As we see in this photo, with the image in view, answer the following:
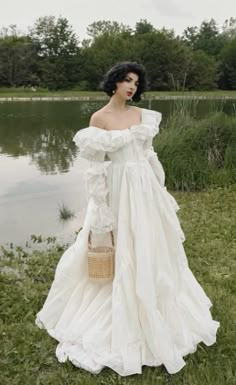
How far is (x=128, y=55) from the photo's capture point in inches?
2286

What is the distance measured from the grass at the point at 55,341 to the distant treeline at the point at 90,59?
142 ft

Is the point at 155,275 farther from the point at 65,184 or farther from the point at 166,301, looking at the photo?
the point at 65,184

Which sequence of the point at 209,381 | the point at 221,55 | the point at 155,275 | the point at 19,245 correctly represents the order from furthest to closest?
the point at 221,55 → the point at 19,245 → the point at 155,275 → the point at 209,381

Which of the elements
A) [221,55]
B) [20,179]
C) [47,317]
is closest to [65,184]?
[20,179]

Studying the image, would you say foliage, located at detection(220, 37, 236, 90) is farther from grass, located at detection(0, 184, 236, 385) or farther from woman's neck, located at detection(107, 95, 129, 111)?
woman's neck, located at detection(107, 95, 129, 111)

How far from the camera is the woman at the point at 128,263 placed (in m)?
2.72

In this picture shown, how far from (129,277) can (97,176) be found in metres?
0.61

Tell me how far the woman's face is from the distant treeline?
149 ft

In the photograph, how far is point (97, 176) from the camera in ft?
9.07

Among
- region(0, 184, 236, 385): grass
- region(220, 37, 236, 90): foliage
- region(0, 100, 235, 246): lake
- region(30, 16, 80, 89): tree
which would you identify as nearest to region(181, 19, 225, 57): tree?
region(220, 37, 236, 90): foliage

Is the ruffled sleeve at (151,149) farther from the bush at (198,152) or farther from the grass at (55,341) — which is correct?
the bush at (198,152)

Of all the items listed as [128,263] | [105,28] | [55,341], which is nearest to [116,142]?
[128,263]

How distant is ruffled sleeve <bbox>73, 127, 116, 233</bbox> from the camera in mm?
2744

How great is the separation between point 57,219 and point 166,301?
390cm
